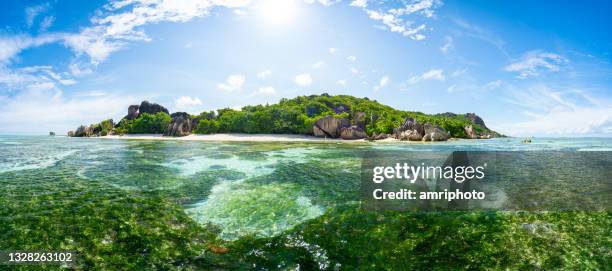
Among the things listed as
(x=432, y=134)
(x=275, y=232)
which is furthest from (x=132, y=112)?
(x=275, y=232)

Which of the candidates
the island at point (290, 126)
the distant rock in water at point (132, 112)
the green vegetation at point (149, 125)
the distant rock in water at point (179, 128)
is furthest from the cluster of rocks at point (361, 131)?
the distant rock in water at point (132, 112)

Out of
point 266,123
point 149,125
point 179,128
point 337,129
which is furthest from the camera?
point 149,125

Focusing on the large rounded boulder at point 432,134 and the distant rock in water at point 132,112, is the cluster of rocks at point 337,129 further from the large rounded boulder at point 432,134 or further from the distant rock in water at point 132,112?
the distant rock in water at point 132,112

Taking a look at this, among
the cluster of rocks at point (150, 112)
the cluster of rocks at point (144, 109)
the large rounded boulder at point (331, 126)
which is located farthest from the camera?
the cluster of rocks at point (144, 109)

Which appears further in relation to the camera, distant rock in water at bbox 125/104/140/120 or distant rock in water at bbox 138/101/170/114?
distant rock in water at bbox 138/101/170/114

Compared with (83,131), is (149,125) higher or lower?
higher

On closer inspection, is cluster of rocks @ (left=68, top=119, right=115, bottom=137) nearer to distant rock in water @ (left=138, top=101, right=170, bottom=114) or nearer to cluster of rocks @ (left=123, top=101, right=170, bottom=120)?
cluster of rocks @ (left=123, top=101, right=170, bottom=120)

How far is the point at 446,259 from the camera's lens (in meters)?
9.35

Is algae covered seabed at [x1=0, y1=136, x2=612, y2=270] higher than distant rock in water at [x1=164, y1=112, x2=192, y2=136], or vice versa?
distant rock in water at [x1=164, y1=112, x2=192, y2=136]

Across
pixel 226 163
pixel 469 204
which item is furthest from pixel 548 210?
pixel 226 163

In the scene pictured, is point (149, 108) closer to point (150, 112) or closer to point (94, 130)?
point (150, 112)

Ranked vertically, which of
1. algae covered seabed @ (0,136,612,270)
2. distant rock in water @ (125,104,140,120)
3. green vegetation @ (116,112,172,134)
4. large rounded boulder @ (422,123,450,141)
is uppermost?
distant rock in water @ (125,104,140,120)

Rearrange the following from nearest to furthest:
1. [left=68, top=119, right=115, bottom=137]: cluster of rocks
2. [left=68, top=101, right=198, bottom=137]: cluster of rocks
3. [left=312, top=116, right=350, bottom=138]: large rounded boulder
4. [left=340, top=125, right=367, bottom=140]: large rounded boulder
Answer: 1. [left=340, top=125, right=367, bottom=140]: large rounded boulder
2. [left=312, top=116, right=350, bottom=138]: large rounded boulder
3. [left=68, top=101, right=198, bottom=137]: cluster of rocks
4. [left=68, top=119, right=115, bottom=137]: cluster of rocks

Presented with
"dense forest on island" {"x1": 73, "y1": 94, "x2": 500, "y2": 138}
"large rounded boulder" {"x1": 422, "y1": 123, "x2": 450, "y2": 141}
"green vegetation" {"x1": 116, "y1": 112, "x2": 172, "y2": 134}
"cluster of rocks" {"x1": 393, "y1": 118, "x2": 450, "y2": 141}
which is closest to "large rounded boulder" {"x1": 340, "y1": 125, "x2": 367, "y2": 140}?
"dense forest on island" {"x1": 73, "y1": 94, "x2": 500, "y2": 138}
